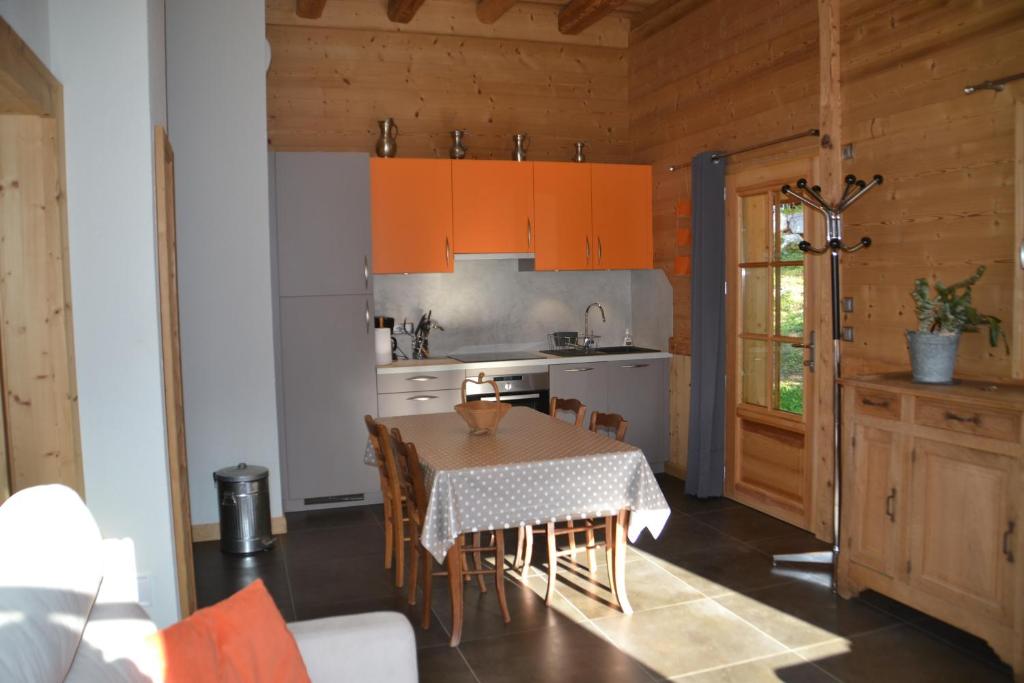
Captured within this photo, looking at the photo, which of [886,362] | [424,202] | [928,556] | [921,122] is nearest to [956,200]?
[921,122]

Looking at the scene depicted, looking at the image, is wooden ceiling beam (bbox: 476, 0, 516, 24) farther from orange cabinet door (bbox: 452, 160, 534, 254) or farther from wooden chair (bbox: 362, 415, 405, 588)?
wooden chair (bbox: 362, 415, 405, 588)

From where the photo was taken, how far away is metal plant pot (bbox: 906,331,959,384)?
3529 mm

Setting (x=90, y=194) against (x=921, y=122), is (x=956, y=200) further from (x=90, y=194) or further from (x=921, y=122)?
(x=90, y=194)

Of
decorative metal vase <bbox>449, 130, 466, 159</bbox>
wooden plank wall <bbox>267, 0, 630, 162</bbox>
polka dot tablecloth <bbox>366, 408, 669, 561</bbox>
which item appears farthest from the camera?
decorative metal vase <bbox>449, 130, 466, 159</bbox>

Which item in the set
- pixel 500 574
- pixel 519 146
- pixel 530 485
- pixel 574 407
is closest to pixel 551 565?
pixel 500 574

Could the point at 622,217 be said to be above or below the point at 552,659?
above

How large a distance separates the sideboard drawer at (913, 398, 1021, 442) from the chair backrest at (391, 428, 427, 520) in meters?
2.05

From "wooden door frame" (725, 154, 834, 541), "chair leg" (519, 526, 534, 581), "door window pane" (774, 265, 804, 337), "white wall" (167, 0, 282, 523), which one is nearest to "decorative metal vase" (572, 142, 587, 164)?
"wooden door frame" (725, 154, 834, 541)

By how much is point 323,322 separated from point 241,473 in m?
1.16

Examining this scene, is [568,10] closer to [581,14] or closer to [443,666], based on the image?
[581,14]

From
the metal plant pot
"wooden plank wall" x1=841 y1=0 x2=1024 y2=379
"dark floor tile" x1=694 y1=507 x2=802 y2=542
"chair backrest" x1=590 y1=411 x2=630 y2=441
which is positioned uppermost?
"wooden plank wall" x1=841 y1=0 x2=1024 y2=379

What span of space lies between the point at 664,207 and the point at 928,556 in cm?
344

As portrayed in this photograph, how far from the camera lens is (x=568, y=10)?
614 centimetres

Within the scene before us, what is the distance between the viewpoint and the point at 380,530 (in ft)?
16.9
